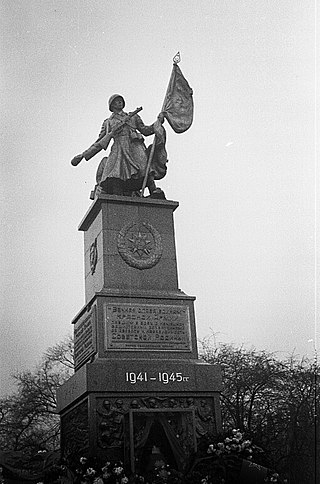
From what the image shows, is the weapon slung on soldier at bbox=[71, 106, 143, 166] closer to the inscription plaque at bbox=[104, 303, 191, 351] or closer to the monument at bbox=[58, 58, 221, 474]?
the monument at bbox=[58, 58, 221, 474]

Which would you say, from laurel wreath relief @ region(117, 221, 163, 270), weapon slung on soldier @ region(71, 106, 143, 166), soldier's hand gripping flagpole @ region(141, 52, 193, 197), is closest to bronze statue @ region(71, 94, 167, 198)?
weapon slung on soldier @ region(71, 106, 143, 166)

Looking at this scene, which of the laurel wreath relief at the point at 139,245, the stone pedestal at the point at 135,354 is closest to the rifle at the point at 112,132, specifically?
the stone pedestal at the point at 135,354

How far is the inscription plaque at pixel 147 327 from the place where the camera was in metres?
11.5

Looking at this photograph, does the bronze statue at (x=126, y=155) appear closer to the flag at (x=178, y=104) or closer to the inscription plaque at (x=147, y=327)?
the flag at (x=178, y=104)

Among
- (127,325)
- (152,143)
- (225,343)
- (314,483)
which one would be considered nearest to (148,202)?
(152,143)

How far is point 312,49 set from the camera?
16.1 m

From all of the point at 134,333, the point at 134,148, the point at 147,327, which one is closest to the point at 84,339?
the point at 134,333

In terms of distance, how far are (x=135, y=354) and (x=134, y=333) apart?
0.34m

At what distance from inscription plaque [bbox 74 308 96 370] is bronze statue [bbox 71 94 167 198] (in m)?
2.48

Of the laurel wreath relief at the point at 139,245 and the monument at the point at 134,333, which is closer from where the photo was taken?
the monument at the point at 134,333

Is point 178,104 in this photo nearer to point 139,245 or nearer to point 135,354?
point 139,245

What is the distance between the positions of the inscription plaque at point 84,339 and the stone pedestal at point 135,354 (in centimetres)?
2

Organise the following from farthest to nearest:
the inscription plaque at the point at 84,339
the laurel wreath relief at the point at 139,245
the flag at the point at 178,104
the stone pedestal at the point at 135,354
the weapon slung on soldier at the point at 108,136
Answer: the flag at the point at 178,104, the weapon slung on soldier at the point at 108,136, the laurel wreath relief at the point at 139,245, the inscription plaque at the point at 84,339, the stone pedestal at the point at 135,354

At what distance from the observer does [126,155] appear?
1351 centimetres
